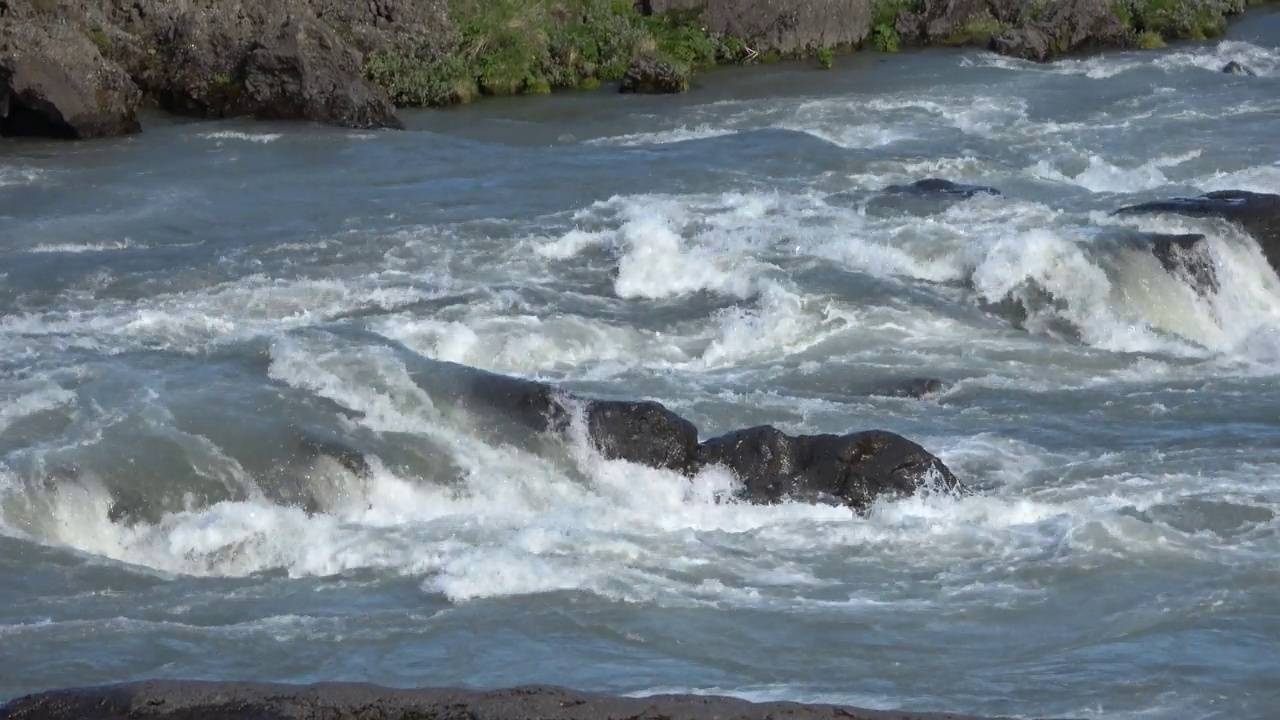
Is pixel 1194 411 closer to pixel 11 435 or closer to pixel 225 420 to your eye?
pixel 225 420

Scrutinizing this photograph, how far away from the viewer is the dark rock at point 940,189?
66.6 feet

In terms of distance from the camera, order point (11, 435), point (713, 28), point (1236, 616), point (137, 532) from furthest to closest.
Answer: point (713, 28) → point (11, 435) → point (137, 532) → point (1236, 616)

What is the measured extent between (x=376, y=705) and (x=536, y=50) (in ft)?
80.1

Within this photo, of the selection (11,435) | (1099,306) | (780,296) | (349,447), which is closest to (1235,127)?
(1099,306)

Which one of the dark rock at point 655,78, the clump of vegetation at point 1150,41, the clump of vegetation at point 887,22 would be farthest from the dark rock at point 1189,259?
the clump of vegetation at point 1150,41

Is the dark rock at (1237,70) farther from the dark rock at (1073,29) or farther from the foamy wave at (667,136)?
the foamy wave at (667,136)

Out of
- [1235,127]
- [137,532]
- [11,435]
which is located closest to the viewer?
[137,532]

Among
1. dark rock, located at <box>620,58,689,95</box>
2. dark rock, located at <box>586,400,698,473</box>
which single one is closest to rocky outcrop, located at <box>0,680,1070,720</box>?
dark rock, located at <box>586,400,698,473</box>

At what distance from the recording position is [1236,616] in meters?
9.59

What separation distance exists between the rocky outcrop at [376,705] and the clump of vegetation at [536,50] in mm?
22011

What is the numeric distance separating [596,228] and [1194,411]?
7348mm

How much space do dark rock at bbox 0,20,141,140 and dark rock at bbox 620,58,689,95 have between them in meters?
8.55

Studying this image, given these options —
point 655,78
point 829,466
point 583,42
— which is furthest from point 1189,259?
point 583,42

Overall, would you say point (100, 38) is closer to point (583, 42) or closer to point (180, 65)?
point (180, 65)
